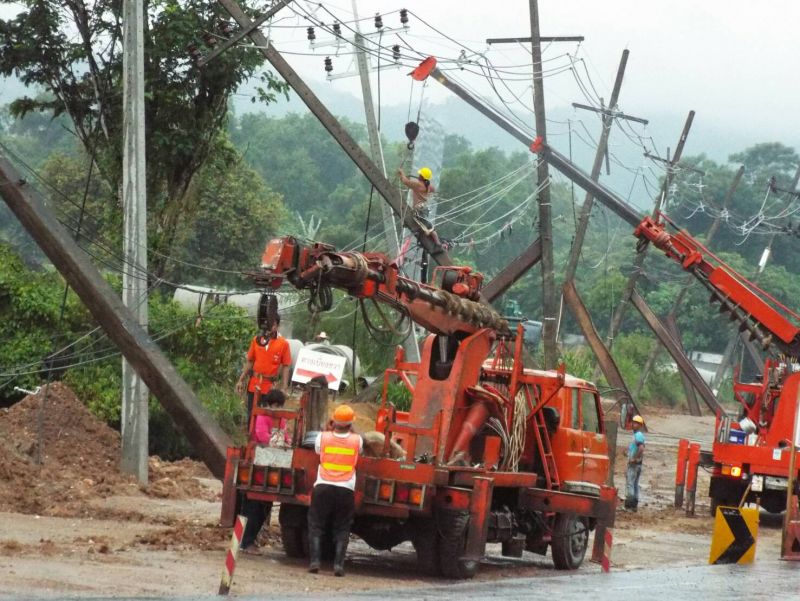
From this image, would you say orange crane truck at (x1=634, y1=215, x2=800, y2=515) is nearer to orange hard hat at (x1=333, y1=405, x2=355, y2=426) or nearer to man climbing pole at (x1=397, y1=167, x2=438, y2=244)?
man climbing pole at (x1=397, y1=167, x2=438, y2=244)

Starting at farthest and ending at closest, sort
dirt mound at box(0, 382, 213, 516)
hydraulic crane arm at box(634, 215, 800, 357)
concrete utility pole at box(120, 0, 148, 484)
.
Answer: hydraulic crane arm at box(634, 215, 800, 357) < concrete utility pole at box(120, 0, 148, 484) < dirt mound at box(0, 382, 213, 516)

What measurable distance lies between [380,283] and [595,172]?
30415 millimetres

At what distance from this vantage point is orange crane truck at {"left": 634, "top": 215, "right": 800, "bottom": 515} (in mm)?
26625

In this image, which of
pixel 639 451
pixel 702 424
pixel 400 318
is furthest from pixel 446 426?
pixel 702 424

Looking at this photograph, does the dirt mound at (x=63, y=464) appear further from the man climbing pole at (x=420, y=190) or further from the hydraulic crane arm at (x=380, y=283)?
the hydraulic crane arm at (x=380, y=283)

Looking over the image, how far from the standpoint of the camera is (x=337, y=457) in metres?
14.8

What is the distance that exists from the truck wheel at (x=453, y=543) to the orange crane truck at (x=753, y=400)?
12053 mm

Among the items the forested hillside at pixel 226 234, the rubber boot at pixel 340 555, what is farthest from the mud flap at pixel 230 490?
the forested hillside at pixel 226 234

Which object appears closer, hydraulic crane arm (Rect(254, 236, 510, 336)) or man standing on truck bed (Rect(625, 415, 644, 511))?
hydraulic crane arm (Rect(254, 236, 510, 336))

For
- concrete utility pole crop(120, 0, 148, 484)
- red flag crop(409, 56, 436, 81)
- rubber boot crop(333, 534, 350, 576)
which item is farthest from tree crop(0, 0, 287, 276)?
rubber boot crop(333, 534, 350, 576)

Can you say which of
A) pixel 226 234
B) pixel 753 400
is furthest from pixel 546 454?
pixel 226 234

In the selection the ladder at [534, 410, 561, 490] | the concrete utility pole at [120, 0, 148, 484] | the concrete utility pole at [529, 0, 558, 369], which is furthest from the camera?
the concrete utility pole at [529, 0, 558, 369]

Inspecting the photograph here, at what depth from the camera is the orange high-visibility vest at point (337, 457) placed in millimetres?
14742

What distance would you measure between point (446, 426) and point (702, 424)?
1605 inches
